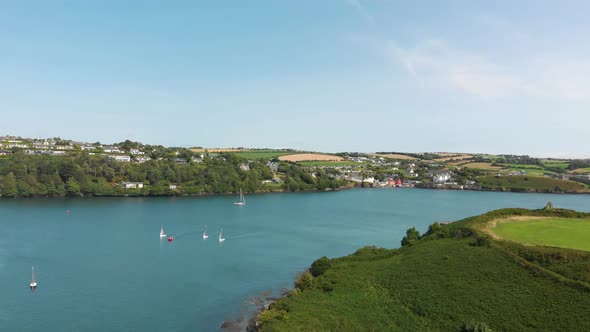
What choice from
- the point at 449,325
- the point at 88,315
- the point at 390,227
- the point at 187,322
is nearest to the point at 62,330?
the point at 88,315

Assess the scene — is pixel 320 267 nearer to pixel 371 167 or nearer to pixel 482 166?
pixel 371 167

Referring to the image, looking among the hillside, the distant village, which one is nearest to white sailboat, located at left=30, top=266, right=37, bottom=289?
the hillside

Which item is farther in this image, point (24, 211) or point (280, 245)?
point (24, 211)

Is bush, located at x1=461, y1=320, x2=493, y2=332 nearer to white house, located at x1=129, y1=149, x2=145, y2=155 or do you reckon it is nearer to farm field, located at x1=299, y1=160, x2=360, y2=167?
white house, located at x1=129, y1=149, x2=145, y2=155

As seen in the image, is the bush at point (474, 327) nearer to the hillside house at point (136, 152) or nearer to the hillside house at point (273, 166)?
the hillside house at point (273, 166)

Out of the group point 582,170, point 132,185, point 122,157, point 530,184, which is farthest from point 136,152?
point 582,170

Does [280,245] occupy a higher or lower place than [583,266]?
lower

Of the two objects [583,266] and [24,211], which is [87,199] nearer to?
[24,211]
